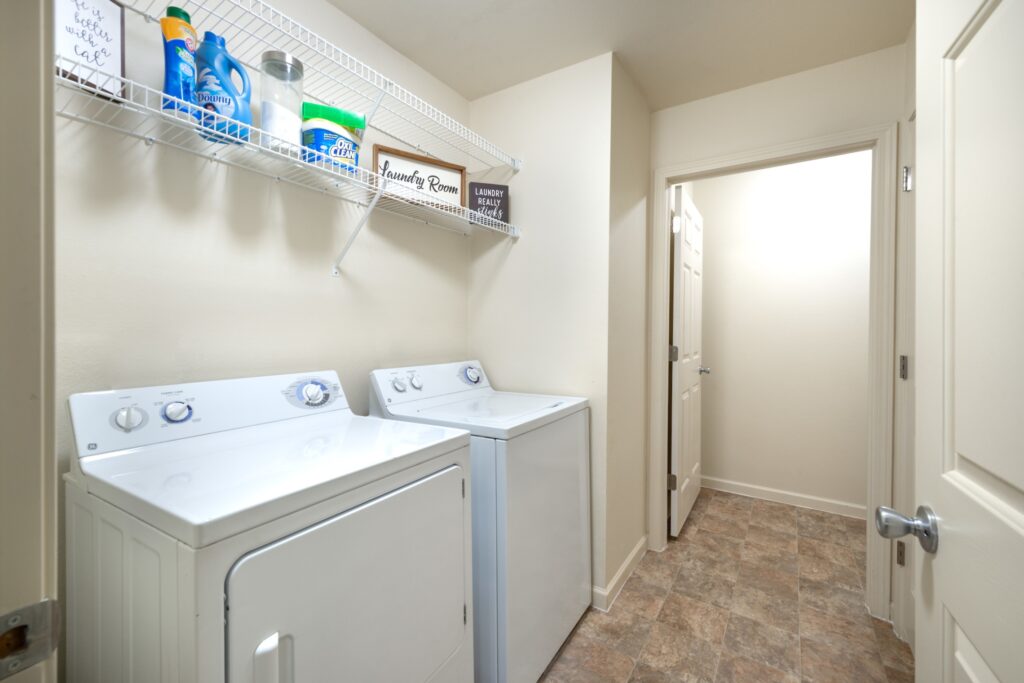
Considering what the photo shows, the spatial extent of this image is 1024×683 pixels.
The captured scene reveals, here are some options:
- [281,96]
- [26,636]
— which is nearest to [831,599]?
[26,636]

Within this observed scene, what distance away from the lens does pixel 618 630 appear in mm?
1752

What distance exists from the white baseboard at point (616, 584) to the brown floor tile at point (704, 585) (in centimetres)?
21

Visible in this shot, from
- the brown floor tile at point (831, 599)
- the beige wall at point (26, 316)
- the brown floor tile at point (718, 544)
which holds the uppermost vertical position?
the beige wall at point (26, 316)

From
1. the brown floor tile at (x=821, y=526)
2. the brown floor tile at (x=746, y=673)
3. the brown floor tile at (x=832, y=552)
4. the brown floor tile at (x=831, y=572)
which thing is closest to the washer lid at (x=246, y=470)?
the brown floor tile at (x=746, y=673)

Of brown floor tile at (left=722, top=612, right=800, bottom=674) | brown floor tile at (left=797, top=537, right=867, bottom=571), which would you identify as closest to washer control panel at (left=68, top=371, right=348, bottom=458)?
brown floor tile at (left=722, top=612, right=800, bottom=674)

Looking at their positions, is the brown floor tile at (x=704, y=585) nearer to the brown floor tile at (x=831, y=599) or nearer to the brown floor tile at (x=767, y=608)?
the brown floor tile at (x=767, y=608)

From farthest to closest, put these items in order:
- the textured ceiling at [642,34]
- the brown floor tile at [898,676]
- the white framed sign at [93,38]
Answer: the textured ceiling at [642,34] < the brown floor tile at [898,676] < the white framed sign at [93,38]

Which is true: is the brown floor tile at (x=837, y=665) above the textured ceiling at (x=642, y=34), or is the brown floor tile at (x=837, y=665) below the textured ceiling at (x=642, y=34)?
below

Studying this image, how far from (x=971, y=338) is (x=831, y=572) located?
7.39 feet

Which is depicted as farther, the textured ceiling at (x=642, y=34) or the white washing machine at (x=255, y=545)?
the textured ceiling at (x=642, y=34)

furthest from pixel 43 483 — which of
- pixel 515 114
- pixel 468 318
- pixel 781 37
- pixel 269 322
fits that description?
pixel 781 37

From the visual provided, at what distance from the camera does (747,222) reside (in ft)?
10.2

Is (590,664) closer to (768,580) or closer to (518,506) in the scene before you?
(518,506)

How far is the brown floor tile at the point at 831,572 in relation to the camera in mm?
Answer: 2062
